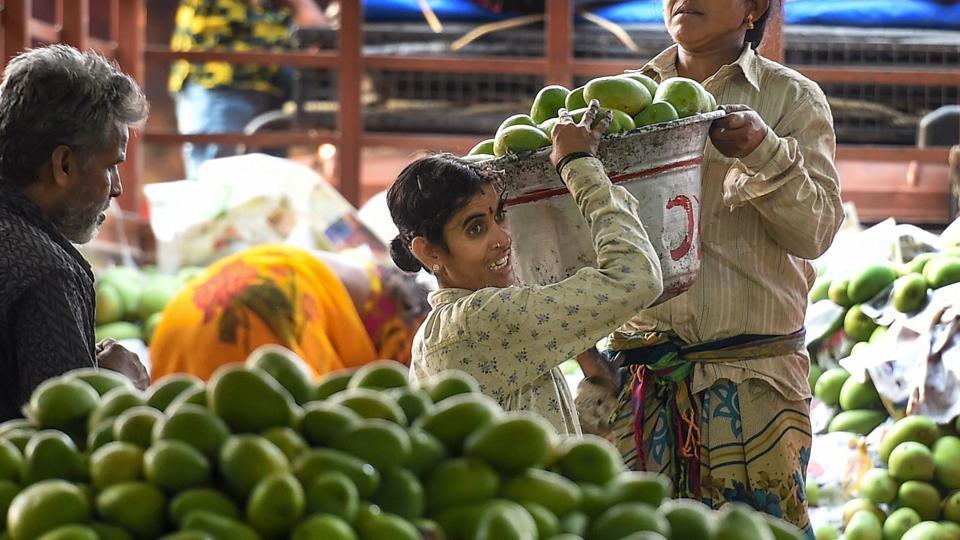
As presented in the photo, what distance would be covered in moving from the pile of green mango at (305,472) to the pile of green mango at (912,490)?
2.41m

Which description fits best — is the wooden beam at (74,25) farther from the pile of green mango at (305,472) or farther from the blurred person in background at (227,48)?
the pile of green mango at (305,472)

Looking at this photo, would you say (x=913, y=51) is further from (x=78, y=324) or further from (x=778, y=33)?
(x=78, y=324)

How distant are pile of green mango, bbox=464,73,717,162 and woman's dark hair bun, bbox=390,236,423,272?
0.25 m

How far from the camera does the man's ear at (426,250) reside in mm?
2223

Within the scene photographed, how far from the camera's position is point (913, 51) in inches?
242

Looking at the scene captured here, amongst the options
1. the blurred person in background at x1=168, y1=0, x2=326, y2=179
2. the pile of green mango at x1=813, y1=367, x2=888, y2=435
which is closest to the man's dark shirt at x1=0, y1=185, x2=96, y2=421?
the pile of green mango at x1=813, y1=367, x2=888, y2=435

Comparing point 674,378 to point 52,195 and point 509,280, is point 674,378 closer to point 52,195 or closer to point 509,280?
point 509,280

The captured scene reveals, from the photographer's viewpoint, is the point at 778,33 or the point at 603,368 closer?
the point at 603,368

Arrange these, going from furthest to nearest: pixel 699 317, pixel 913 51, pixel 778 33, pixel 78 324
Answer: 1. pixel 913 51
2. pixel 778 33
3. pixel 699 317
4. pixel 78 324

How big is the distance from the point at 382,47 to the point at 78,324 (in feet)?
14.8

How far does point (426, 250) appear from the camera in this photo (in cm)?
222

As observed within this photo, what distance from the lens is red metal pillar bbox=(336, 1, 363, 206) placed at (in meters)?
6.09

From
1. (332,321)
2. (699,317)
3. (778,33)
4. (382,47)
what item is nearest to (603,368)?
(699,317)

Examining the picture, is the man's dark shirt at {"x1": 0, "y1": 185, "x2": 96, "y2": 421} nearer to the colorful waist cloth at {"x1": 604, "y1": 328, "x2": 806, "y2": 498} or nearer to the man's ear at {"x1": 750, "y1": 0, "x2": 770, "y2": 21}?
the colorful waist cloth at {"x1": 604, "y1": 328, "x2": 806, "y2": 498}
